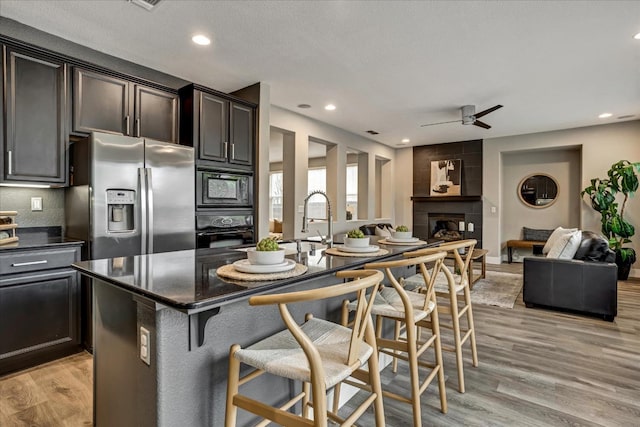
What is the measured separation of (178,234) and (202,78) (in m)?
1.78

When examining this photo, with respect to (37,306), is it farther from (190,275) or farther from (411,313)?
(411,313)

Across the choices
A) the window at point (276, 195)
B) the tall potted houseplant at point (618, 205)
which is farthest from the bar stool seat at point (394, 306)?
the window at point (276, 195)

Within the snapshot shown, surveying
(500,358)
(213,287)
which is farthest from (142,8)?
(500,358)

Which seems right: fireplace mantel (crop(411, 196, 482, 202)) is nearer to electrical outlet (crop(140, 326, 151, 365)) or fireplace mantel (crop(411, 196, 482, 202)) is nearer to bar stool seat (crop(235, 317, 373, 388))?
bar stool seat (crop(235, 317, 373, 388))

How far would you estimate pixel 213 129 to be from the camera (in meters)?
3.57

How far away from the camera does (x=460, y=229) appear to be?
7.42 m

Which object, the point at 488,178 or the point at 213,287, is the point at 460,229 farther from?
the point at 213,287

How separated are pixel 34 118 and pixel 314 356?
2890 mm

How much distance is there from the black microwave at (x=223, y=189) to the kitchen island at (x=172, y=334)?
1.85 m

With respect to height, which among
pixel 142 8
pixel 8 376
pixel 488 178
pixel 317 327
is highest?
pixel 142 8

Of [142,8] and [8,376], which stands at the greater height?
[142,8]

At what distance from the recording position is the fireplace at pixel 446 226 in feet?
24.3

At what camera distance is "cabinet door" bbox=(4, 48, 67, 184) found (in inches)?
97.2

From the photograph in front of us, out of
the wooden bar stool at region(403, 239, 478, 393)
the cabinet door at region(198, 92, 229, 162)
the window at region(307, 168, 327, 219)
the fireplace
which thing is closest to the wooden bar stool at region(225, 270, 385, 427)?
the wooden bar stool at region(403, 239, 478, 393)
